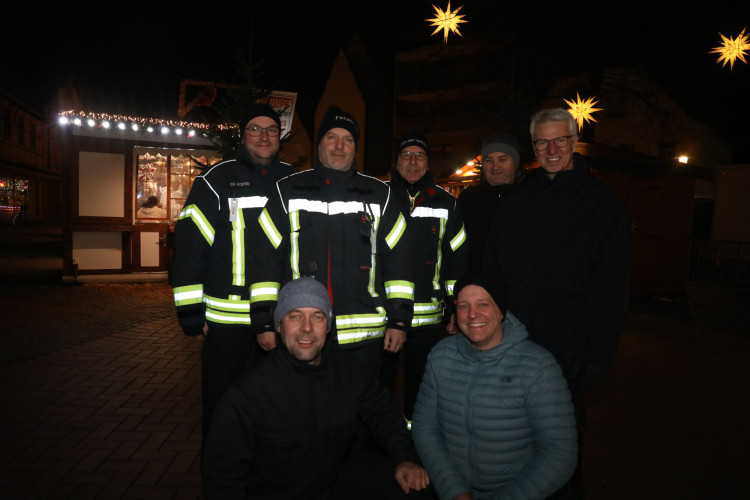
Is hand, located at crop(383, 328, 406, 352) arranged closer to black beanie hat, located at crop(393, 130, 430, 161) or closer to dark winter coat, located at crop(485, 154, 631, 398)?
dark winter coat, located at crop(485, 154, 631, 398)

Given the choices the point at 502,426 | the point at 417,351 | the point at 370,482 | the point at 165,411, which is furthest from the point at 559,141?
the point at 165,411

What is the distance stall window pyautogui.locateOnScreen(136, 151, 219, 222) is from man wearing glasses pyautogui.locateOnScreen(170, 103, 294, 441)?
9530mm

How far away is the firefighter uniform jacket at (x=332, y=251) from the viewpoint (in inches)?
112

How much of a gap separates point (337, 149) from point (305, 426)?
158 cm

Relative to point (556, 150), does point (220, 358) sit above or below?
below

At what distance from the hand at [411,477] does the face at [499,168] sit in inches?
95.3

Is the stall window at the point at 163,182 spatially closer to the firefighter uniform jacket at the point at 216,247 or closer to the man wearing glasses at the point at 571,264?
the firefighter uniform jacket at the point at 216,247

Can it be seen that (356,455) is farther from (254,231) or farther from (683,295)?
(683,295)

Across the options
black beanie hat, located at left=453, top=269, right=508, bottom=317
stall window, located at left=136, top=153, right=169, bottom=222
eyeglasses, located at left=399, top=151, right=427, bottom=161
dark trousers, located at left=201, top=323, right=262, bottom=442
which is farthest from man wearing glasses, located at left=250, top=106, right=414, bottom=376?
stall window, located at left=136, top=153, right=169, bottom=222

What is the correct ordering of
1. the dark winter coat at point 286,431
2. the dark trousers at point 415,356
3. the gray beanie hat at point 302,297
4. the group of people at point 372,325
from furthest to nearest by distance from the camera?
the dark trousers at point 415,356, the gray beanie hat at point 302,297, the group of people at point 372,325, the dark winter coat at point 286,431

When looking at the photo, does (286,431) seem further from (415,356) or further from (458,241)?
(458,241)

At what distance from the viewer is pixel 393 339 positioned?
3.05 metres

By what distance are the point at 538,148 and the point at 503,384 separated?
4.26 ft

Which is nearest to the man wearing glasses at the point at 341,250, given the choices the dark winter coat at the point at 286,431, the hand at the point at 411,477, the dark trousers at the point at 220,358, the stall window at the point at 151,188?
the dark trousers at the point at 220,358
